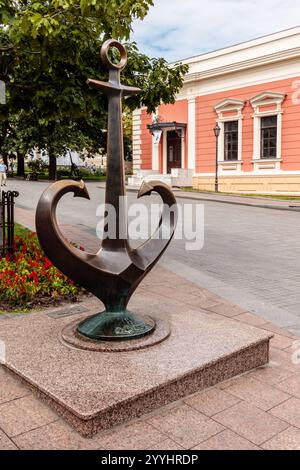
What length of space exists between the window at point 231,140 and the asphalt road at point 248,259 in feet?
32.7

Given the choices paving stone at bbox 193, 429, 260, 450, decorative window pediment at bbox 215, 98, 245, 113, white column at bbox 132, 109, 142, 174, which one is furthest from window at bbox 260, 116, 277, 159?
paving stone at bbox 193, 429, 260, 450

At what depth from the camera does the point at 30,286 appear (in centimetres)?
582

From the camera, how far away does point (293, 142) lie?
2319 cm

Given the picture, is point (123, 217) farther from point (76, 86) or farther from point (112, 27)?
point (76, 86)

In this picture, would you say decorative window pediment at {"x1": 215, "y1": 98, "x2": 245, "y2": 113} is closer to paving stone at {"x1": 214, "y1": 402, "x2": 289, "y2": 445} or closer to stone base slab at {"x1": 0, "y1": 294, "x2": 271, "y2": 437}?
stone base slab at {"x1": 0, "y1": 294, "x2": 271, "y2": 437}

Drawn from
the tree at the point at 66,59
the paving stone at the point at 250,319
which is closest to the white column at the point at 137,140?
the tree at the point at 66,59

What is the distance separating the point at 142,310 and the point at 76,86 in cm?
405

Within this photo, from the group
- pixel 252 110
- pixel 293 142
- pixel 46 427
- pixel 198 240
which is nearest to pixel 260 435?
pixel 46 427

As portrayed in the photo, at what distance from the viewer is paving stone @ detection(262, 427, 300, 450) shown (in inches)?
114

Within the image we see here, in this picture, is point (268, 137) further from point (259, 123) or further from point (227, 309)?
point (227, 309)

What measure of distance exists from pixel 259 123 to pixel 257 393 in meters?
22.6

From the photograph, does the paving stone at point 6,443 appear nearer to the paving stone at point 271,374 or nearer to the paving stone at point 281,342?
the paving stone at point 271,374

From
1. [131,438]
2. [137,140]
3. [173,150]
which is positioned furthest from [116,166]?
[137,140]

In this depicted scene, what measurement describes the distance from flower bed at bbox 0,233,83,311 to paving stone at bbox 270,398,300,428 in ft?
10.5
